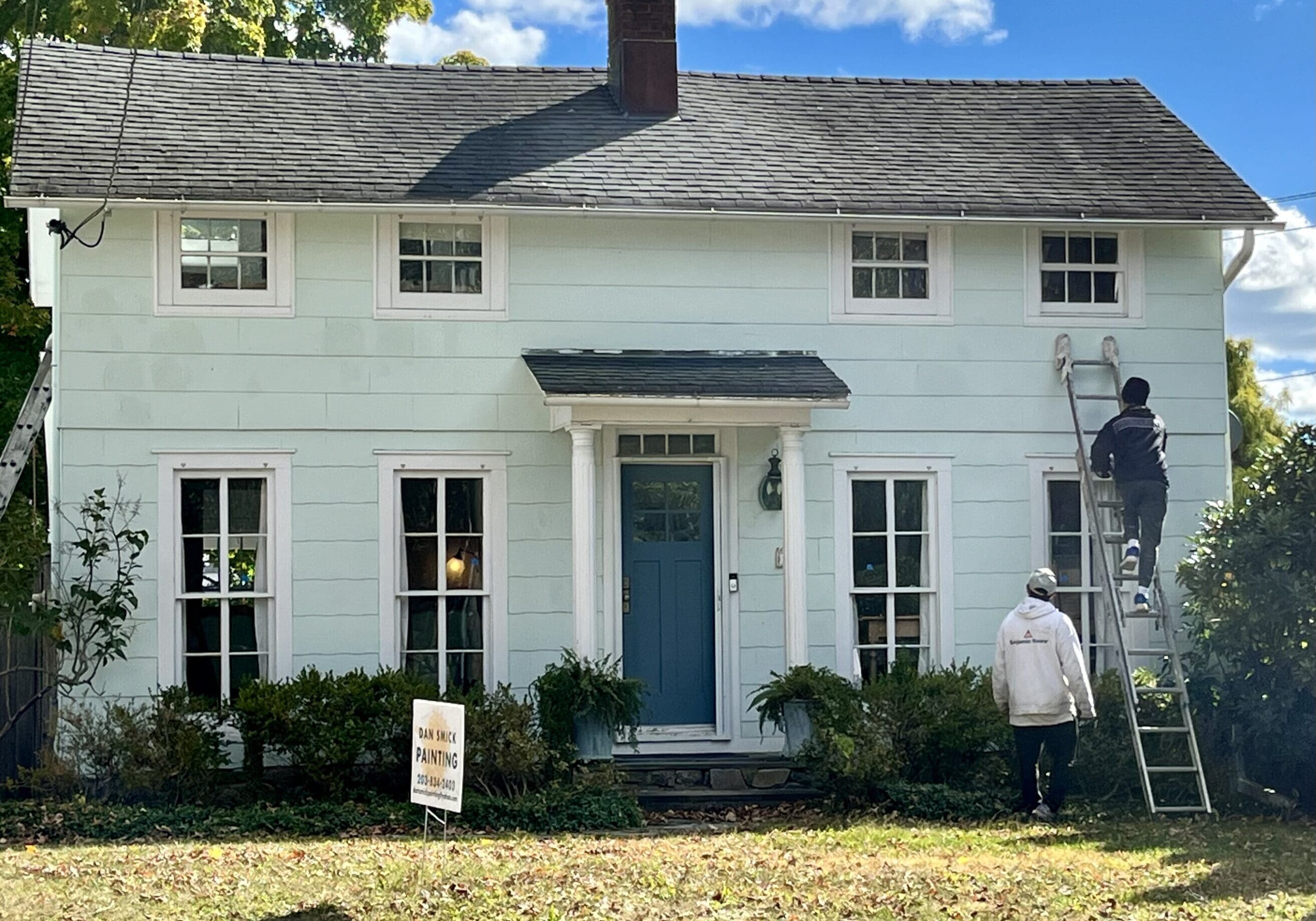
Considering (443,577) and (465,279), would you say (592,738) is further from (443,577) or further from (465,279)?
(465,279)

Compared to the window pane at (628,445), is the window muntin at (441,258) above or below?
above

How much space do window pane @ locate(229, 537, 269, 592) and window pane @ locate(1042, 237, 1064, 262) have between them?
7.24 metres

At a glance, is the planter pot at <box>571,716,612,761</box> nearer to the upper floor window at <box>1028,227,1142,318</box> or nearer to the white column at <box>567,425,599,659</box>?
the white column at <box>567,425,599,659</box>

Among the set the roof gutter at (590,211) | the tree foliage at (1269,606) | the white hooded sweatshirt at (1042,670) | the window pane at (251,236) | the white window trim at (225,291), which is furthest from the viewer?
the window pane at (251,236)

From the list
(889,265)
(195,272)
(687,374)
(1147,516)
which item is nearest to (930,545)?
(1147,516)

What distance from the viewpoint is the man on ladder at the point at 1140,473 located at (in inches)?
554

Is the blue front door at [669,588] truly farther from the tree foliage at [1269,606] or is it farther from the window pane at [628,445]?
the tree foliage at [1269,606]

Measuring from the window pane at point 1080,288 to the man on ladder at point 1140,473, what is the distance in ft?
3.96

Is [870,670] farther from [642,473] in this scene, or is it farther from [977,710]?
[642,473]

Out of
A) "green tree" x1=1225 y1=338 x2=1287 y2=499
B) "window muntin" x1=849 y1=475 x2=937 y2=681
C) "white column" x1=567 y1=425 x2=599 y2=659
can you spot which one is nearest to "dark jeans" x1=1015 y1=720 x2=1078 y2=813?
"window muntin" x1=849 y1=475 x2=937 y2=681

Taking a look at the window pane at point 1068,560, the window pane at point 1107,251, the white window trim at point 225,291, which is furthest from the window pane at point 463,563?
the window pane at point 1107,251

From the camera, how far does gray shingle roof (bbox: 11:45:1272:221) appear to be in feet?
46.3

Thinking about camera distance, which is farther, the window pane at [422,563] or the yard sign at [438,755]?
the window pane at [422,563]

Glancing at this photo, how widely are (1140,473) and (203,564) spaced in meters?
7.72
